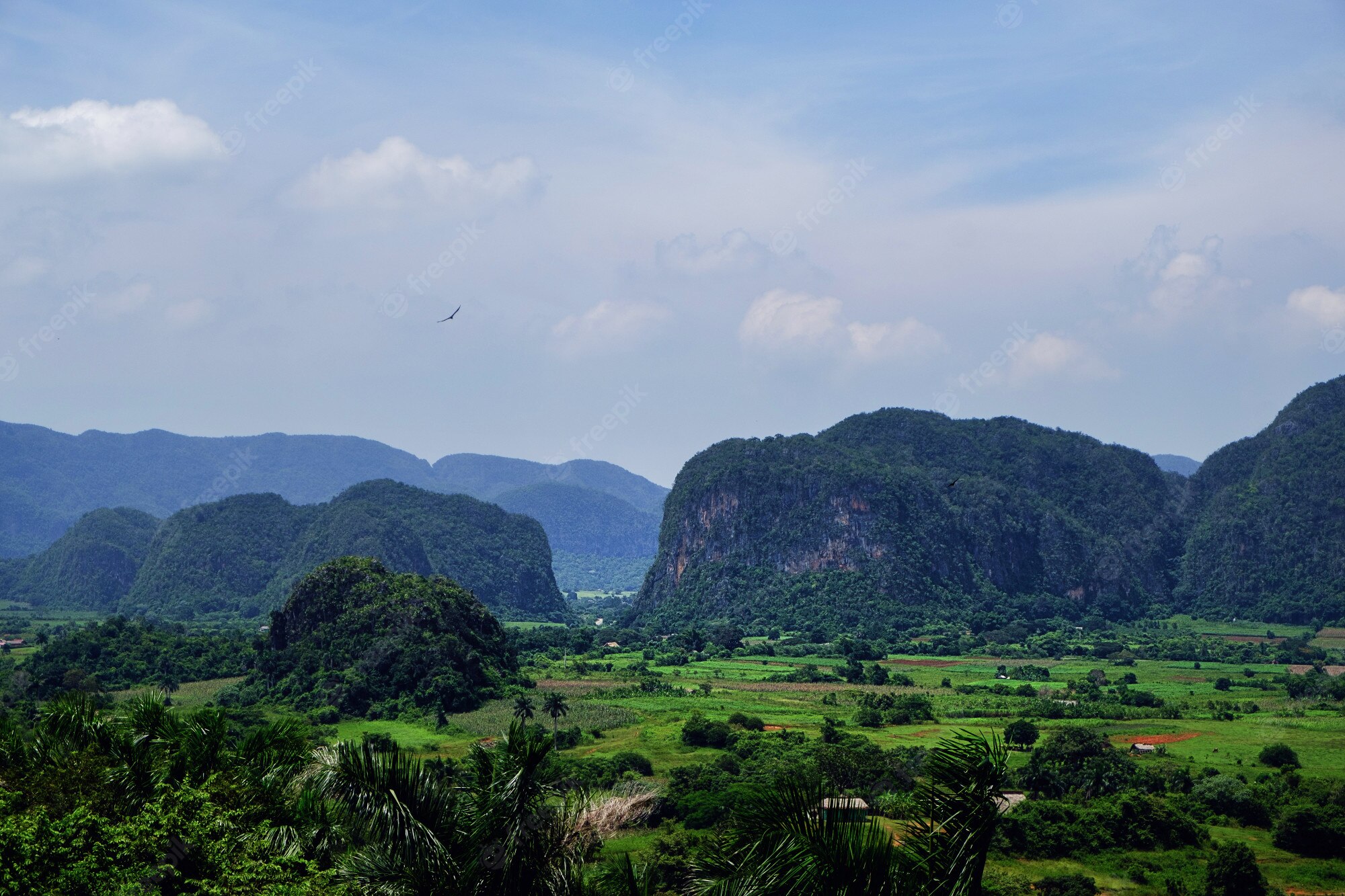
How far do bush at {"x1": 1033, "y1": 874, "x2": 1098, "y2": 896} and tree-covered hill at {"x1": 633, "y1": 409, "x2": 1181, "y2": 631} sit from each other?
93.0 metres

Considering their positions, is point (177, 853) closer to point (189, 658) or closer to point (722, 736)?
point (722, 736)

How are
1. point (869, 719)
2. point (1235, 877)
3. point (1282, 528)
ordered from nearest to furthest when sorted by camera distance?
point (1235, 877) < point (869, 719) < point (1282, 528)

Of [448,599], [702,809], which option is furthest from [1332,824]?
[448,599]

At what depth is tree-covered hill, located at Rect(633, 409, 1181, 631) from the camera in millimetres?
144250

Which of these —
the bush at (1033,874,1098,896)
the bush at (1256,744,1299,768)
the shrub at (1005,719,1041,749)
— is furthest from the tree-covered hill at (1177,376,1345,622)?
the bush at (1033,874,1098,896)

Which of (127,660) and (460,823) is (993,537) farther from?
(460,823)

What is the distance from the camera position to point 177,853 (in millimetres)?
14898

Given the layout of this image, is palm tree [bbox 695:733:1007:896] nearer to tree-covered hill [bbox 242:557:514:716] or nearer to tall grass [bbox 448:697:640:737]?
tall grass [bbox 448:697:640:737]

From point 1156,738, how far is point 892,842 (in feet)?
180

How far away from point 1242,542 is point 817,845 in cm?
16512

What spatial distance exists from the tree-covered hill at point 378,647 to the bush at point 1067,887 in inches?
1649

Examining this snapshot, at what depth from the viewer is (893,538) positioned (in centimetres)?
14888

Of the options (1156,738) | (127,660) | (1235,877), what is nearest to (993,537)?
(1156,738)

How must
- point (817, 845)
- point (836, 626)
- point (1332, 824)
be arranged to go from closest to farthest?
point (817, 845) → point (1332, 824) → point (836, 626)
